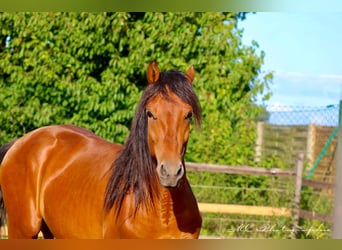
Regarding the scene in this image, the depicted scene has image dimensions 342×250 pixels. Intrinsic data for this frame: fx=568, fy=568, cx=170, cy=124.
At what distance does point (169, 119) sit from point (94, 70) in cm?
494

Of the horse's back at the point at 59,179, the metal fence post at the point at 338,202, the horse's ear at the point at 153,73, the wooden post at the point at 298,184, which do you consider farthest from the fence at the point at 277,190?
the metal fence post at the point at 338,202

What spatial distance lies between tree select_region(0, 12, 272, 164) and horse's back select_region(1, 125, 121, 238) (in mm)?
3058

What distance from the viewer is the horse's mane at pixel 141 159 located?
2.56 meters

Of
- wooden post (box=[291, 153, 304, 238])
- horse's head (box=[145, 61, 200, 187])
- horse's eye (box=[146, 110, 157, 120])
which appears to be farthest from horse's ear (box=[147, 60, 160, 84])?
wooden post (box=[291, 153, 304, 238])

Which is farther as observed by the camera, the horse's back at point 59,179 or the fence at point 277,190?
the fence at point 277,190

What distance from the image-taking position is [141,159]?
2.63 meters

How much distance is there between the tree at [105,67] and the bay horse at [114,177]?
307 centimetres

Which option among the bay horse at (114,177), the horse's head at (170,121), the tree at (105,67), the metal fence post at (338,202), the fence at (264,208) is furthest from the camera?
the tree at (105,67)

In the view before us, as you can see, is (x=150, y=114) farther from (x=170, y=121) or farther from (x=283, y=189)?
(x=283, y=189)

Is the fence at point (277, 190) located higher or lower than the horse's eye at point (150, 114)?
lower

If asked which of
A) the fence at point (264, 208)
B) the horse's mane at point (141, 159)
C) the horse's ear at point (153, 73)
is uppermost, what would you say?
the horse's ear at point (153, 73)

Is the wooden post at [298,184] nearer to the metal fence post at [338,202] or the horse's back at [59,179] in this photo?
the horse's back at [59,179]

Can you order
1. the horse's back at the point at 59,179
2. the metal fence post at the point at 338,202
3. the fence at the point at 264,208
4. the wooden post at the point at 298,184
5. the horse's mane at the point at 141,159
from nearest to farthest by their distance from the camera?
1. the metal fence post at the point at 338,202
2. the horse's mane at the point at 141,159
3. the horse's back at the point at 59,179
4. the fence at the point at 264,208
5. the wooden post at the point at 298,184

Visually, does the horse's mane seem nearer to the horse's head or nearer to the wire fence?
the horse's head
